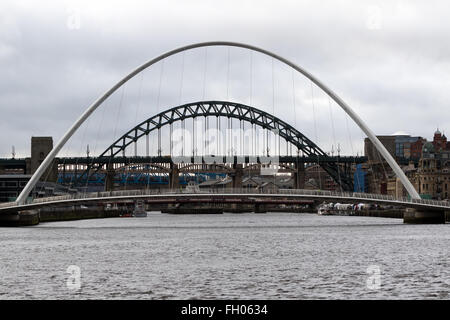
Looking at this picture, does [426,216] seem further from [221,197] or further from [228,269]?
[228,269]

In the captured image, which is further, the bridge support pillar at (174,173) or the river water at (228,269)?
the bridge support pillar at (174,173)

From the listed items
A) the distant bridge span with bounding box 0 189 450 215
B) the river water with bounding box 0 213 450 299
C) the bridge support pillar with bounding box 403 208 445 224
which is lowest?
the river water with bounding box 0 213 450 299

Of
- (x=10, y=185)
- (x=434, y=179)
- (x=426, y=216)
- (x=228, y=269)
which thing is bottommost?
(x=228, y=269)

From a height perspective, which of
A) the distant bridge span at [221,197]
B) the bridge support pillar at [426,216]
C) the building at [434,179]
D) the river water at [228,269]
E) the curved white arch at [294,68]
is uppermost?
the curved white arch at [294,68]

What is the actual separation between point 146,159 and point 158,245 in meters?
115

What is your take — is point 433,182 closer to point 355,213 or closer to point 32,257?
point 355,213

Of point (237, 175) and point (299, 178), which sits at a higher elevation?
point (237, 175)

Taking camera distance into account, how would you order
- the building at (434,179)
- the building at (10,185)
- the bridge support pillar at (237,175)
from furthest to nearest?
the building at (434,179)
the bridge support pillar at (237,175)
the building at (10,185)

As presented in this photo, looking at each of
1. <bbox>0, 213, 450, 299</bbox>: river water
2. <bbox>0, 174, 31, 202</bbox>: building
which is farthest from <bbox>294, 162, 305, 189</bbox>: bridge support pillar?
<bbox>0, 213, 450, 299</bbox>: river water

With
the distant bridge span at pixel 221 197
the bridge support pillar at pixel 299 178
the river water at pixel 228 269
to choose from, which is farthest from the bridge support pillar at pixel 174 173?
the river water at pixel 228 269

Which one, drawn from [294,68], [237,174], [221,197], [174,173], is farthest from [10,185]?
[221,197]

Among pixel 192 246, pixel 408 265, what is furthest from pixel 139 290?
pixel 192 246

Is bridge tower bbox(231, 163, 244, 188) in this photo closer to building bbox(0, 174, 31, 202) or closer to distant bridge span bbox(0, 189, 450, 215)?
building bbox(0, 174, 31, 202)

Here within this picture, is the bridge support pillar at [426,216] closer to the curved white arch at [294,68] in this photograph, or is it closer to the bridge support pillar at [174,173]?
the curved white arch at [294,68]
